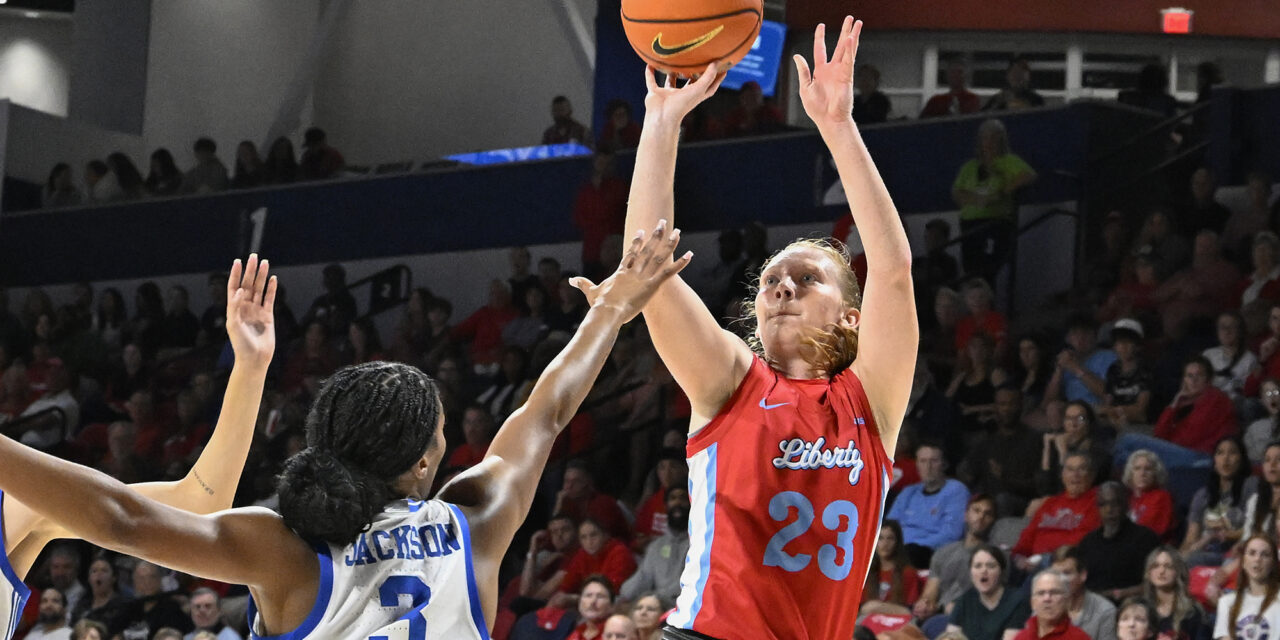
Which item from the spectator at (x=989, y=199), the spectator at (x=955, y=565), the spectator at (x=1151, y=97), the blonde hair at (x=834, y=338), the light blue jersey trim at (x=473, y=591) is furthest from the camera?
the spectator at (x=1151, y=97)

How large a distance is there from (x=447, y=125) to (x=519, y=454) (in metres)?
14.2

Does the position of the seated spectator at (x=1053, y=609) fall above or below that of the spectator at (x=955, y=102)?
below

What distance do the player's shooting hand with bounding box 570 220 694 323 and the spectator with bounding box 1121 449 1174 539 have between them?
5413 millimetres

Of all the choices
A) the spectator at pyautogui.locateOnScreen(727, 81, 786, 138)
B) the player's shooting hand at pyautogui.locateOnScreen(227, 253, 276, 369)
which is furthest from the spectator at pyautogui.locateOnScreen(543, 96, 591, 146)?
the player's shooting hand at pyautogui.locateOnScreen(227, 253, 276, 369)

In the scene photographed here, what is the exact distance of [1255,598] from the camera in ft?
22.4

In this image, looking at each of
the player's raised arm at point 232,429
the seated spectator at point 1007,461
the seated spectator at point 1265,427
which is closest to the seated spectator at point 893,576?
the seated spectator at point 1007,461

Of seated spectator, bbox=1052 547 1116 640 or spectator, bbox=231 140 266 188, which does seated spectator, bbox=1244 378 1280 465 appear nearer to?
seated spectator, bbox=1052 547 1116 640

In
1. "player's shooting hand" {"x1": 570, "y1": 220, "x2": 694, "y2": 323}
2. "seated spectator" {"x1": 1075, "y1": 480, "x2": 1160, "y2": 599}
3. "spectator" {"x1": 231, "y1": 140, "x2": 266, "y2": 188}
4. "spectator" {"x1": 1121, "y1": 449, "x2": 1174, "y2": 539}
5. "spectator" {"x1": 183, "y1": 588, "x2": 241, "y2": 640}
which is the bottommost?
"spectator" {"x1": 183, "y1": 588, "x2": 241, "y2": 640}

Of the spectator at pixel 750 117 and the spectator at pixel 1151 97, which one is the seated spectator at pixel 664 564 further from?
the spectator at pixel 1151 97

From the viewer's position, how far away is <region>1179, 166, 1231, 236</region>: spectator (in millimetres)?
10242

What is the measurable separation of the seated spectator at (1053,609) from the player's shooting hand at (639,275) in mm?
4556

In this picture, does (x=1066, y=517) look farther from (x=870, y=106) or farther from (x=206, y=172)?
(x=206, y=172)

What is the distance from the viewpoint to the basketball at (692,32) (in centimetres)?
375

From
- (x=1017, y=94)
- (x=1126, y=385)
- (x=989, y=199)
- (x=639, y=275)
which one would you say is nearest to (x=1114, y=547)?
(x=1126, y=385)
